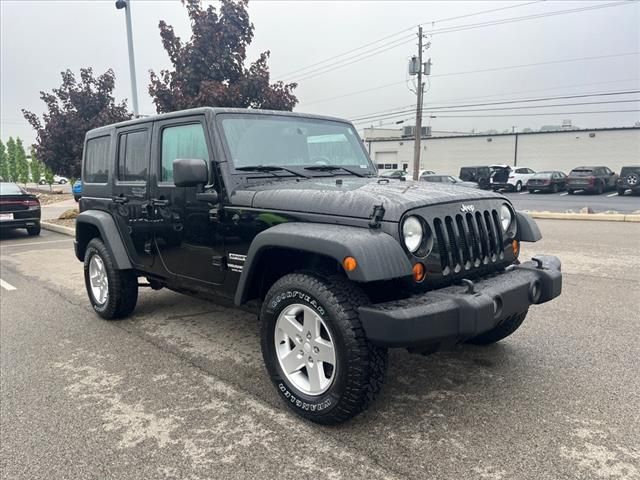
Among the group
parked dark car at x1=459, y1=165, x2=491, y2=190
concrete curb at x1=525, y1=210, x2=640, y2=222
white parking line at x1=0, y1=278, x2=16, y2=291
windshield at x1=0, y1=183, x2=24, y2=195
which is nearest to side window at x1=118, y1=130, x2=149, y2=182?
white parking line at x1=0, y1=278, x2=16, y2=291

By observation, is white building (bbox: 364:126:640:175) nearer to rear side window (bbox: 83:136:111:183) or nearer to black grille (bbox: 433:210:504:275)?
rear side window (bbox: 83:136:111:183)

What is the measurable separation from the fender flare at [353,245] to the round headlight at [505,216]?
1196mm

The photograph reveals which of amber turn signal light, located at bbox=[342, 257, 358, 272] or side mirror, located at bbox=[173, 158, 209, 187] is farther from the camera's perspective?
side mirror, located at bbox=[173, 158, 209, 187]

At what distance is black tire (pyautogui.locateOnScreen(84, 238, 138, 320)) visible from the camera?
482 cm

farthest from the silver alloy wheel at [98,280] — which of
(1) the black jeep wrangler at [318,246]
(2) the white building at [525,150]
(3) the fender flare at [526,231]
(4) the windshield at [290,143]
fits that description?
(2) the white building at [525,150]

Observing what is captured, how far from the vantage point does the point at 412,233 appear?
2.75m

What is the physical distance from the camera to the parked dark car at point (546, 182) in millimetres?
28781

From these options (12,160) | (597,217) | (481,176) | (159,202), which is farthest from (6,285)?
(12,160)

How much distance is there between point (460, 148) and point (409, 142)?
18.8ft

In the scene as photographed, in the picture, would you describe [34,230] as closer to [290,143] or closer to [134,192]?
[134,192]

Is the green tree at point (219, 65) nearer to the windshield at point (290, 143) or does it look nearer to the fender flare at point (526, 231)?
the windshield at point (290, 143)


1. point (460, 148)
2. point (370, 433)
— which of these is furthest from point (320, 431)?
point (460, 148)

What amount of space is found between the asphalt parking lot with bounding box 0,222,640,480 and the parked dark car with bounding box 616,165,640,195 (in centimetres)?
2472

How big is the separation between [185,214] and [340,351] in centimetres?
186
